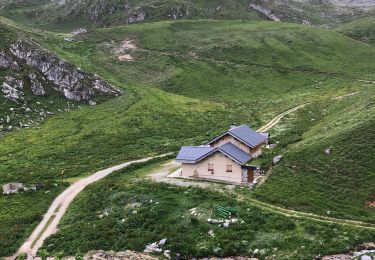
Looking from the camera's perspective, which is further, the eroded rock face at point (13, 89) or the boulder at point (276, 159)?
the eroded rock face at point (13, 89)

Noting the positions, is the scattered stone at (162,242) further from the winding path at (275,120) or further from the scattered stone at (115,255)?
the winding path at (275,120)

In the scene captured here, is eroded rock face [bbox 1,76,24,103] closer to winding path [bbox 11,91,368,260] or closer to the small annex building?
winding path [bbox 11,91,368,260]

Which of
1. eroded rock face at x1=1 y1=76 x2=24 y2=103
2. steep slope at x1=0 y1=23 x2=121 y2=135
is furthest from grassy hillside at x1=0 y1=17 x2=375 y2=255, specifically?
eroded rock face at x1=1 y1=76 x2=24 y2=103

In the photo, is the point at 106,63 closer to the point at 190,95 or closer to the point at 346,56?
the point at 190,95

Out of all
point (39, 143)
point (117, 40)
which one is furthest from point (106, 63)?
point (39, 143)

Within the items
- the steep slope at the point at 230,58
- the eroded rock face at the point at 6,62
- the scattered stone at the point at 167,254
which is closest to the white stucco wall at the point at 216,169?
the scattered stone at the point at 167,254

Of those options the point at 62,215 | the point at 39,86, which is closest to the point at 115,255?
the point at 62,215

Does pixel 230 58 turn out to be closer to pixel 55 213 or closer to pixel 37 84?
pixel 37 84
